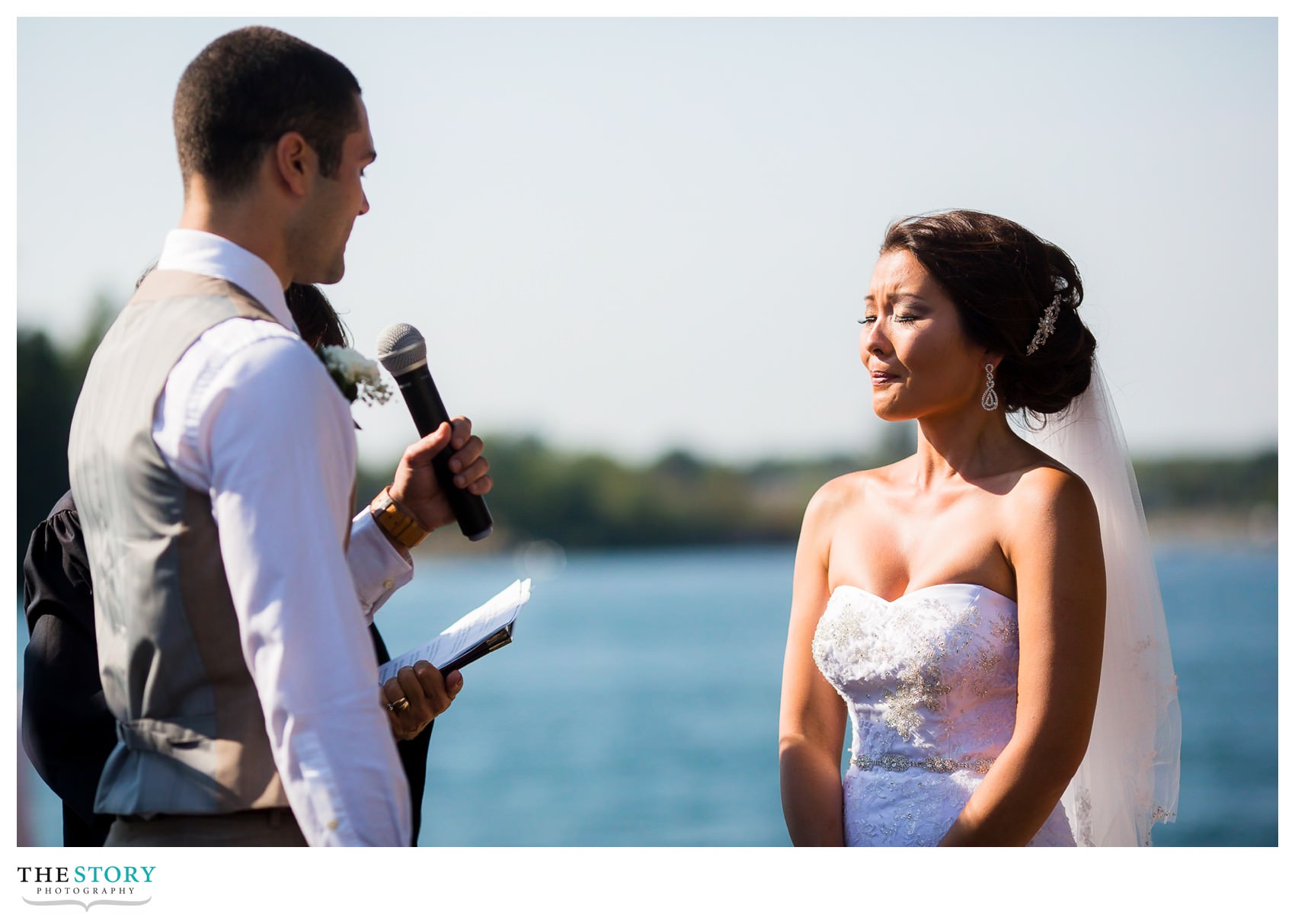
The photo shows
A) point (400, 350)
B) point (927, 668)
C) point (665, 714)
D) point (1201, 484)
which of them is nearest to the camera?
point (400, 350)

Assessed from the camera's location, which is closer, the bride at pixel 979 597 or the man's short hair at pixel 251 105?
the man's short hair at pixel 251 105

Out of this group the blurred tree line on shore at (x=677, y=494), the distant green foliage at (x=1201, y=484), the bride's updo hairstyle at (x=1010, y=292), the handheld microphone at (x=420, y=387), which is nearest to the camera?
the handheld microphone at (x=420, y=387)

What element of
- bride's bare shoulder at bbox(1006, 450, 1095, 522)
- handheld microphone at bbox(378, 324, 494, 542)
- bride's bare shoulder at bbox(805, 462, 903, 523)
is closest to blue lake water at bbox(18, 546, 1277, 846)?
bride's bare shoulder at bbox(805, 462, 903, 523)

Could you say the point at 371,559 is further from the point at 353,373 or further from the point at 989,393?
the point at 989,393

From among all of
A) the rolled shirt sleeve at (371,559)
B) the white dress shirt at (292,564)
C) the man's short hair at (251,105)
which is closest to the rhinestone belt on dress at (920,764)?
the rolled shirt sleeve at (371,559)

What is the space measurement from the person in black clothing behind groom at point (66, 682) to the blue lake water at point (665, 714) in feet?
79.5

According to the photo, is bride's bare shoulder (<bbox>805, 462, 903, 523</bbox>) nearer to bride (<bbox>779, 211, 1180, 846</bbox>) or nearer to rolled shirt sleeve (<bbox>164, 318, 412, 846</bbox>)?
bride (<bbox>779, 211, 1180, 846</bbox>)

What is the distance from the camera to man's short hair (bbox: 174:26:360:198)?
2.00 metres

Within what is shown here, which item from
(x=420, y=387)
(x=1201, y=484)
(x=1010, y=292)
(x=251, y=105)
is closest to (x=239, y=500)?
(x=251, y=105)

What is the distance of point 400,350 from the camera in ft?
8.36

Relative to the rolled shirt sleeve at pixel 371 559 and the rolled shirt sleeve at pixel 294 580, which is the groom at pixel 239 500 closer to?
the rolled shirt sleeve at pixel 294 580

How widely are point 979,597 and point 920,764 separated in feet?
1.40

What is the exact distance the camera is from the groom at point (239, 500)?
71.1 inches
